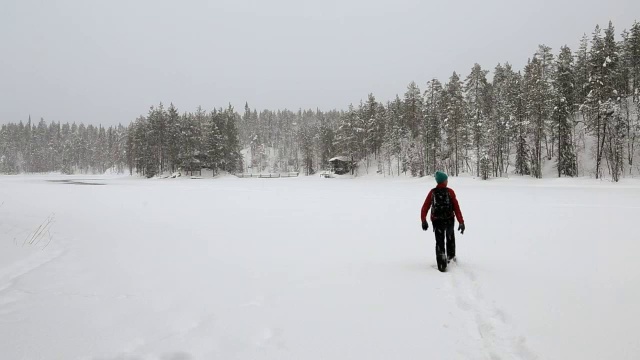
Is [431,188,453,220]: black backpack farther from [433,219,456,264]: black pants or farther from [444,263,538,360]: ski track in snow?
[444,263,538,360]: ski track in snow

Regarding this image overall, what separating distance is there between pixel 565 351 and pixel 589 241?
7202mm

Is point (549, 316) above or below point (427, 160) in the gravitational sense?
below

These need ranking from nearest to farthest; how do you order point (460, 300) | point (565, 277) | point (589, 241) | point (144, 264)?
point (460, 300) → point (565, 277) → point (144, 264) → point (589, 241)

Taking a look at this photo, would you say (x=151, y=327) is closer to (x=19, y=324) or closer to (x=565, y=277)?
(x=19, y=324)

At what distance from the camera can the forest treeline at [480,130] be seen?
4222 cm

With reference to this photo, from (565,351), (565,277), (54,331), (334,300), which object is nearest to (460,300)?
(565,351)

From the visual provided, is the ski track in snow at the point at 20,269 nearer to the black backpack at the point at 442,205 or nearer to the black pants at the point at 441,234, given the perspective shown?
the black pants at the point at 441,234

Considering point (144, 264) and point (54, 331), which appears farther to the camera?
point (144, 264)

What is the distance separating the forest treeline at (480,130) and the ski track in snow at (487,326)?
4143 centimetres

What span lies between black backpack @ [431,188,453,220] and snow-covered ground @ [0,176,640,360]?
1194 mm

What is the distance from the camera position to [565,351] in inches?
146

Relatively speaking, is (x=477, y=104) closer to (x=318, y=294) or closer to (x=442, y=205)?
(x=442, y=205)

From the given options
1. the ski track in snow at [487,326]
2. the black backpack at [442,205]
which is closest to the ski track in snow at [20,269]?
the ski track in snow at [487,326]

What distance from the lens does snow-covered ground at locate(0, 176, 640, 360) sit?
3.88 meters
